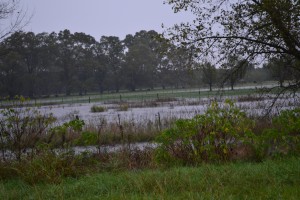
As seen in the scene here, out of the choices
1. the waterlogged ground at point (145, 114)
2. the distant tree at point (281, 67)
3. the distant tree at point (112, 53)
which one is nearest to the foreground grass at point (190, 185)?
the distant tree at point (281, 67)

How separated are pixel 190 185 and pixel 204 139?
252 centimetres

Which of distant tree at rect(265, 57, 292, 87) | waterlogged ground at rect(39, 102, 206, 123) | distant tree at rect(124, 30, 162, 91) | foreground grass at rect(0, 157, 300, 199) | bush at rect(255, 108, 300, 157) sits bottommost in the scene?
waterlogged ground at rect(39, 102, 206, 123)

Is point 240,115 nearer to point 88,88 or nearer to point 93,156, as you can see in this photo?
point 93,156

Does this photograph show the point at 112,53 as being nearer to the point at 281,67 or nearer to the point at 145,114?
the point at 145,114

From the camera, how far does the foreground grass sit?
5.15 meters

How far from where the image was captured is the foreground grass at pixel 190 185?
5.15 metres

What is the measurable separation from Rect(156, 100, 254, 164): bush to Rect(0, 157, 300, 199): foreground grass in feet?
3.92

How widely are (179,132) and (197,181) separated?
7.95ft

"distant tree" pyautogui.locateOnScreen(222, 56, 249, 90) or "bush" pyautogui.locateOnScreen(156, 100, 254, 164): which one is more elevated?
"distant tree" pyautogui.locateOnScreen(222, 56, 249, 90)

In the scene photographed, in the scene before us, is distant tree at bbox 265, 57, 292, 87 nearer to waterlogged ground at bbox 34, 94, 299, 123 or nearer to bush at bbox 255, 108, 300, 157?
waterlogged ground at bbox 34, 94, 299, 123

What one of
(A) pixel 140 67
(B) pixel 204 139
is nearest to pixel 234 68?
(B) pixel 204 139

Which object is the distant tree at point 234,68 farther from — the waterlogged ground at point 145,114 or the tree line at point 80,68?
the tree line at point 80,68

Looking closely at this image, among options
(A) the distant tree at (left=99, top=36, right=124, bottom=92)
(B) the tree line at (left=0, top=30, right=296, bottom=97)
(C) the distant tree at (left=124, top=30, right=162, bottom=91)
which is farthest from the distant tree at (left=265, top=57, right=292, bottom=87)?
(A) the distant tree at (left=99, top=36, right=124, bottom=92)

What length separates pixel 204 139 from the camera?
8000mm
